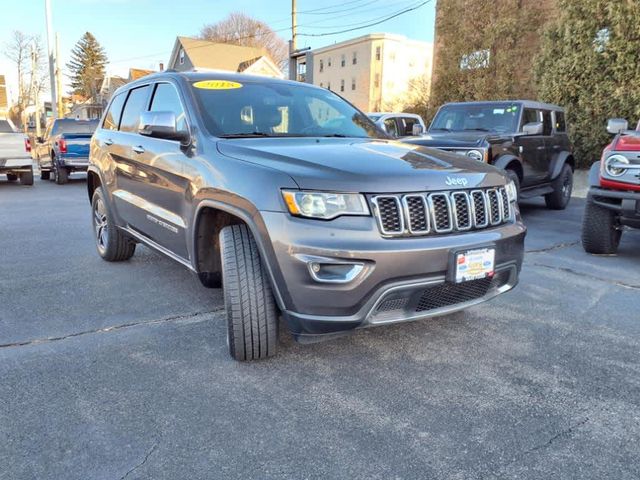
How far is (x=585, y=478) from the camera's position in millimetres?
2027

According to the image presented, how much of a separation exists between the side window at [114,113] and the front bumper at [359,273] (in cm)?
300

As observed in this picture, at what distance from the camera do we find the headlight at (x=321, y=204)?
2541 mm

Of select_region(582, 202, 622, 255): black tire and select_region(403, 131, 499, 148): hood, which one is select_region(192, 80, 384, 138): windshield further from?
select_region(403, 131, 499, 148): hood

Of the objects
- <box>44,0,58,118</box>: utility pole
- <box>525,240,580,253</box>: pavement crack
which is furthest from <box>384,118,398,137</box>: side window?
A: <box>44,0,58,118</box>: utility pole

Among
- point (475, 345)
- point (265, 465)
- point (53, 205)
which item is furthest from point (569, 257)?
point (53, 205)

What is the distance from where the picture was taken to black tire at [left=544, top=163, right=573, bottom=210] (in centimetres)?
901

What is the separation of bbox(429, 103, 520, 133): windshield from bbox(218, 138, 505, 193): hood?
5.33 metres

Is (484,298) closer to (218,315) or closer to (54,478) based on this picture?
(218,315)

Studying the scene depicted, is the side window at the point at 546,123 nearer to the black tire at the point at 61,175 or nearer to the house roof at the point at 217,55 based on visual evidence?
the black tire at the point at 61,175

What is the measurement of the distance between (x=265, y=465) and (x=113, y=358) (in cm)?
138

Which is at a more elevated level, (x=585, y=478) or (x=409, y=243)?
(x=409, y=243)

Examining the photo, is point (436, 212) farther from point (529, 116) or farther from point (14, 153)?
point (14, 153)

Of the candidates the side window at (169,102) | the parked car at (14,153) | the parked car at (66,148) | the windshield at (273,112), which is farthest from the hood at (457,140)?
the parked car at (14,153)

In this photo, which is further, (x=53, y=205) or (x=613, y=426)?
(x=53, y=205)
